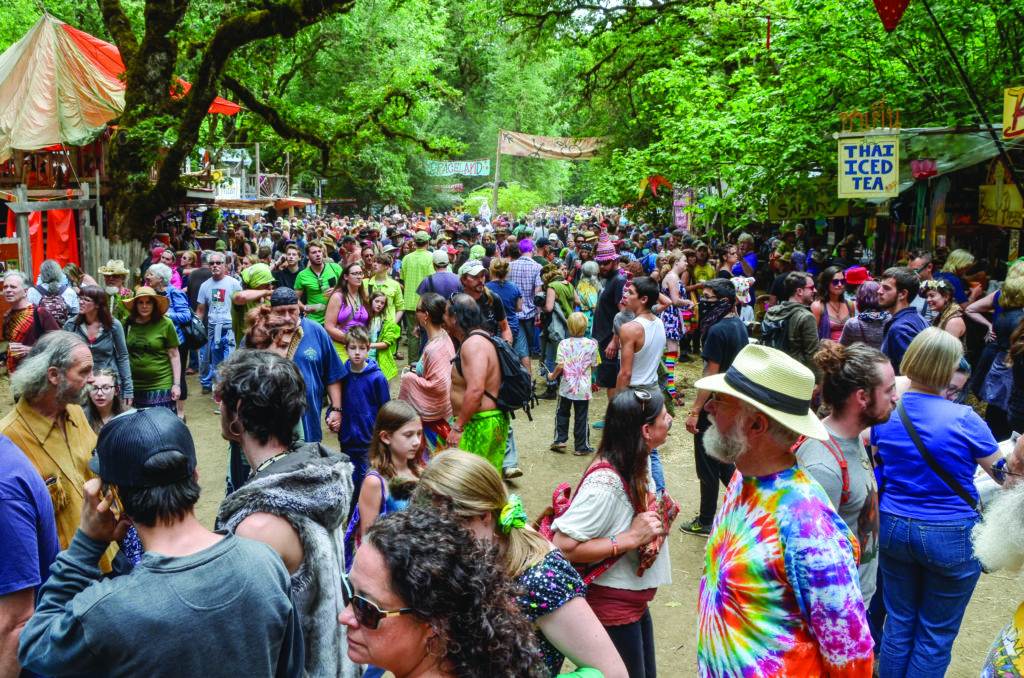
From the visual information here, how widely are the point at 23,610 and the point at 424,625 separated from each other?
1680 mm

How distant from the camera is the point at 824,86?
12.5 meters

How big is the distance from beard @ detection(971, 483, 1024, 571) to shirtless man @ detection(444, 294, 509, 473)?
332cm

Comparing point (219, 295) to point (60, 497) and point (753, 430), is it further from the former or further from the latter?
point (753, 430)

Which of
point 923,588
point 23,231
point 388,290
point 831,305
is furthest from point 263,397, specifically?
point 23,231

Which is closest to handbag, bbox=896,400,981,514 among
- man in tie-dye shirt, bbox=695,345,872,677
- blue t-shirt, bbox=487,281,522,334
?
man in tie-dye shirt, bbox=695,345,872,677

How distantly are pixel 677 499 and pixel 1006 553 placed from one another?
16.9ft

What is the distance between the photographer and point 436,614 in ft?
→ 5.97

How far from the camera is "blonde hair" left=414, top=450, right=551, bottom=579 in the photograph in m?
2.78

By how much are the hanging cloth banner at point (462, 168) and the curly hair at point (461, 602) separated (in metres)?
33.6

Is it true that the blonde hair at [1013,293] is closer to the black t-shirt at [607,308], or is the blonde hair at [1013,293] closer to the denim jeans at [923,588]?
the black t-shirt at [607,308]

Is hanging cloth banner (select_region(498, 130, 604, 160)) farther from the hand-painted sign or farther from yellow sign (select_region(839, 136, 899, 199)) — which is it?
the hand-painted sign

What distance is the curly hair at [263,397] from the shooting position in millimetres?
3199

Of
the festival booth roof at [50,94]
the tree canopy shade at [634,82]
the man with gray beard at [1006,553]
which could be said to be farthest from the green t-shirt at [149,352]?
the festival booth roof at [50,94]

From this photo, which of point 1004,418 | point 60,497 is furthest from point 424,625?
point 1004,418
